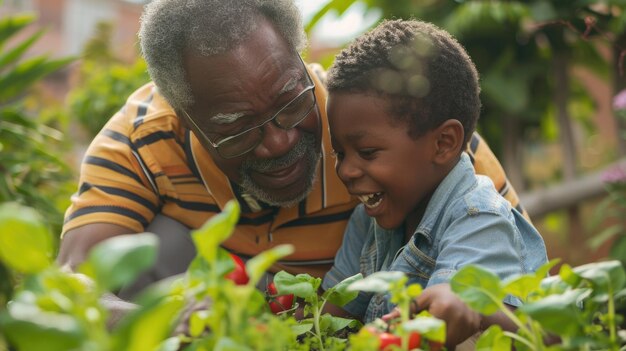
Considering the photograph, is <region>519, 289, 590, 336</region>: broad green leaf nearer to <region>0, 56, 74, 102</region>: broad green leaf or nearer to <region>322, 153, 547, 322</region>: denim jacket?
<region>322, 153, 547, 322</region>: denim jacket

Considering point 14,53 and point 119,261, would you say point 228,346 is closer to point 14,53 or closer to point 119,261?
point 119,261

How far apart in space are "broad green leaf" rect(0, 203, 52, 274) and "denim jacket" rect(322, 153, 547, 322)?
1004 millimetres

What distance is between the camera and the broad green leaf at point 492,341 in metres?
1.19

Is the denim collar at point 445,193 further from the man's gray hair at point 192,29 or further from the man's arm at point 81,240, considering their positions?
the man's arm at point 81,240

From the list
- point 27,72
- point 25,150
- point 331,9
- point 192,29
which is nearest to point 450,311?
point 192,29

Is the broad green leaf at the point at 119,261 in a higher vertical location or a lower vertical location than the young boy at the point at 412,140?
higher

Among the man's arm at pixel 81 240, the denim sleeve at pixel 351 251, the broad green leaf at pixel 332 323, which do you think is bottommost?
the denim sleeve at pixel 351 251

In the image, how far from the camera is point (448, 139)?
2.05m

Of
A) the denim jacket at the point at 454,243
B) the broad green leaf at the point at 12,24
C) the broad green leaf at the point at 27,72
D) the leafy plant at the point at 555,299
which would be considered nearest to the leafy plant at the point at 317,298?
the leafy plant at the point at 555,299

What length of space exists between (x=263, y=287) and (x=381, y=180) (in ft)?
3.02

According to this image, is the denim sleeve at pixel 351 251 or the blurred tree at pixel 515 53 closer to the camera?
the denim sleeve at pixel 351 251

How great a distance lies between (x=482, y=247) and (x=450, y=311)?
0.37m

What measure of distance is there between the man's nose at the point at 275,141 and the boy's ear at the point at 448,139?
413mm

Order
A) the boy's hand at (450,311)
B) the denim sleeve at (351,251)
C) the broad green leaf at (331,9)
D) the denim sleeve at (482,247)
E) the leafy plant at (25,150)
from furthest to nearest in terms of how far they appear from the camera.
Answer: the broad green leaf at (331,9)
the leafy plant at (25,150)
the denim sleeve at (351,251)
the denim sleeve at (482,247)
the boy's hand at (450,311)
